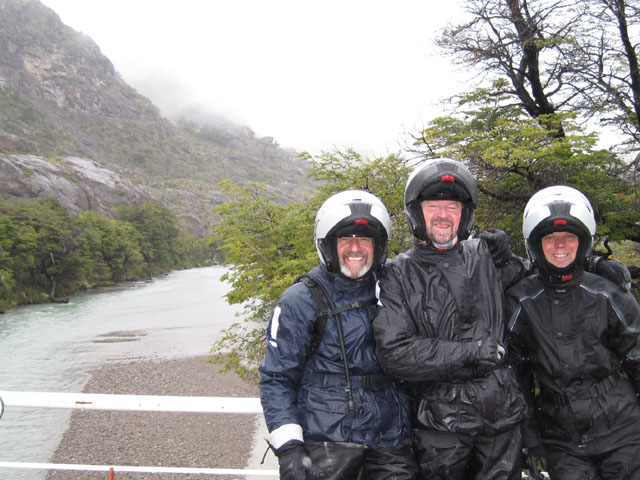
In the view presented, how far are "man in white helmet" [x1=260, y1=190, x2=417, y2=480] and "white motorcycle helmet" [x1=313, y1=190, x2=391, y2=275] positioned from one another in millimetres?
140

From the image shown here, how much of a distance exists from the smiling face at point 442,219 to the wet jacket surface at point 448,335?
80 mm

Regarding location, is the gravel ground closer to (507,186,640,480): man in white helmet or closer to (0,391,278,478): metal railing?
(0,391,278,478): metal railing

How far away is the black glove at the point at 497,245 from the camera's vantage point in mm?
2582

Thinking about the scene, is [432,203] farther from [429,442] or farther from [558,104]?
[558,104]

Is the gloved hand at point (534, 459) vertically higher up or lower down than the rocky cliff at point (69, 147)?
lower down

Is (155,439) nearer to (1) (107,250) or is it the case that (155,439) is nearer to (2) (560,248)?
(2) (560,248)

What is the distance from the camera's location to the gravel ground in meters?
13.4

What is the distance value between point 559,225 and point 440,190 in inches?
26.5

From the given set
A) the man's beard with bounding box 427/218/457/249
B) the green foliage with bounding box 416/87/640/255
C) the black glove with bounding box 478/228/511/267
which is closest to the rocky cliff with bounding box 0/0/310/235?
the green foliage with bounding box 416/87/640/255

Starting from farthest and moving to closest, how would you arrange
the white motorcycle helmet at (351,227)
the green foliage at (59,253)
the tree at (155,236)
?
the tree at (155,236) → the green foliage at (59,253) → the white motorcycle helmet at (351,227)

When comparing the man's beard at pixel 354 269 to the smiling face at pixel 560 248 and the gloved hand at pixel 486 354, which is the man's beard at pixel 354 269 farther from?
the smiling face at pixel 560 248

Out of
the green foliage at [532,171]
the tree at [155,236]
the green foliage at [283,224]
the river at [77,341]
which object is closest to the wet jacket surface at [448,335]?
the green foliage at [532,171]

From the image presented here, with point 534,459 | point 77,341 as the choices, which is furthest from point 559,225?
point 77,341

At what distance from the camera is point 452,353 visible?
2.20 m
